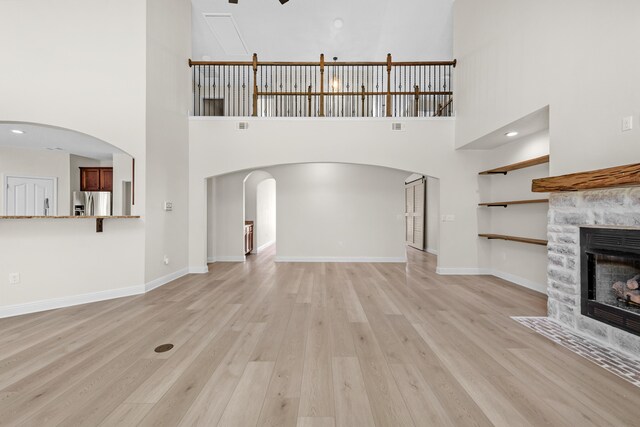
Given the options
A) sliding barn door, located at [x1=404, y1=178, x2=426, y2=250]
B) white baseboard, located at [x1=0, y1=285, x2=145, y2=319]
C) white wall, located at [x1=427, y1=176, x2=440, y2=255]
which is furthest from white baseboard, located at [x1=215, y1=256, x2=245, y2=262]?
white wall, located at [x1=427, y1=176, x2=440, y2=255]

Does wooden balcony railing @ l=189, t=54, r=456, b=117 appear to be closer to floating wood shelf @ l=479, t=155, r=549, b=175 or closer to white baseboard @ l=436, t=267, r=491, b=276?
floating wood shelf @ l=479, t=155, r=549, b=175

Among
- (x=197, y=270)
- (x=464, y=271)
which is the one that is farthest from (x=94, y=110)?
(x=464, y=271)

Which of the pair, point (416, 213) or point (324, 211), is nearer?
point (324, 211)

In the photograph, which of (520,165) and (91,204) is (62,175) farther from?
(520,165)

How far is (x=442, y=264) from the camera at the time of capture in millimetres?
4957

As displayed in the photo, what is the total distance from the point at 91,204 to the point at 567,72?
6129 millimetres

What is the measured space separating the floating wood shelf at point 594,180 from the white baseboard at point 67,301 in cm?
521

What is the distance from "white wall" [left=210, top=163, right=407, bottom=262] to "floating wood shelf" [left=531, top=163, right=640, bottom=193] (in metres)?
3.72

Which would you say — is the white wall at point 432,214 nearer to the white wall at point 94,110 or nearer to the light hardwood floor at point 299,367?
the light hardwood floor at point 299,367

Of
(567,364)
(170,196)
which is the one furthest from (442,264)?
(170,196)

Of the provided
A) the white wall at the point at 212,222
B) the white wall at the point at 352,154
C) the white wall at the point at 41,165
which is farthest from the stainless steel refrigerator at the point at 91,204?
the white wall at the point at 212,222

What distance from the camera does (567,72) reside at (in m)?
2.69

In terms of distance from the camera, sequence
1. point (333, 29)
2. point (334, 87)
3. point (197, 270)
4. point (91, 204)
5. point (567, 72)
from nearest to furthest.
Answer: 1. point (567, 72)
2. point (91, 204)
3. point (197, 270)
4. point (333, 29)
5. point (334, 87)

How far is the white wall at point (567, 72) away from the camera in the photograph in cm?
223
